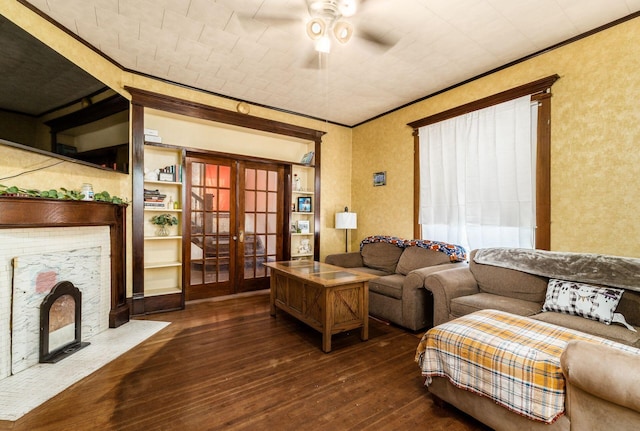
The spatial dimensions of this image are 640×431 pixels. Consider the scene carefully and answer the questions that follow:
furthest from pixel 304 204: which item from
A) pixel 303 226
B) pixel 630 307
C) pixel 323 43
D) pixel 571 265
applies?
pixel 630 307

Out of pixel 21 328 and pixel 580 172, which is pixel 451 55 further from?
pixel 21 328

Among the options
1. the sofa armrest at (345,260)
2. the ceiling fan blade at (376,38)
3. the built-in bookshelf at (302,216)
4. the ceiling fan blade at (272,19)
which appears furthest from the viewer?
the built-in bookshelf at (302,216)

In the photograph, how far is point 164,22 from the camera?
2617 mm

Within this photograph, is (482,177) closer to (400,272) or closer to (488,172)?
(488,172)

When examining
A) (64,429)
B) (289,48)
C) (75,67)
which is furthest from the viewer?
(289,48)

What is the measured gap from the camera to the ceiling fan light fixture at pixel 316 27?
212cm

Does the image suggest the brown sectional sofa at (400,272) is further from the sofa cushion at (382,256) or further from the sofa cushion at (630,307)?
the sofa cushion at (630,307)

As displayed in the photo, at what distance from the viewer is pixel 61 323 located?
255 centimetres

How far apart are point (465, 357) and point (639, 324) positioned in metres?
1.50

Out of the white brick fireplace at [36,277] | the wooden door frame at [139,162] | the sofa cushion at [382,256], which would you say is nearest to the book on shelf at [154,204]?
the wooden door frame at [139,162]

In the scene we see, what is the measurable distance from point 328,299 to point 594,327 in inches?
75.7

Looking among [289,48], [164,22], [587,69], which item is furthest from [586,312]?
[164,22]

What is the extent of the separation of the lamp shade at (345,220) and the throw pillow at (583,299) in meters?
2.82

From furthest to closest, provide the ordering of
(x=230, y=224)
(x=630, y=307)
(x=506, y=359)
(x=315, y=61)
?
(x=230, y=224) → (x=315, y=61) → (x=630, y=307) → (x=506, y=359)
